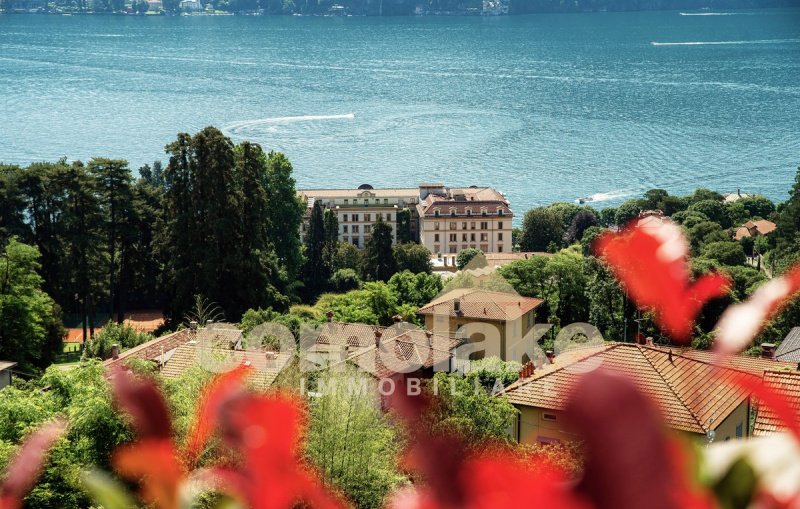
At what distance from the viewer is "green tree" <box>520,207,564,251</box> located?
5831cm

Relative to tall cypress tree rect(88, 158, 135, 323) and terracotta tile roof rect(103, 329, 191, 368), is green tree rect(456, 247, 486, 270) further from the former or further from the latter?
terracotta tile roof rect(103, 329, 191, 368)

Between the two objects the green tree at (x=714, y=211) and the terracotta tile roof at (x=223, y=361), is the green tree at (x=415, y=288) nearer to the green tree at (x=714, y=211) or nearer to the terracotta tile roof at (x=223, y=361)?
the terracotta tile roof at (x=223, y=361)

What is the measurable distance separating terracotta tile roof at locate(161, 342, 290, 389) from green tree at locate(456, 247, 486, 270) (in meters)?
33.0

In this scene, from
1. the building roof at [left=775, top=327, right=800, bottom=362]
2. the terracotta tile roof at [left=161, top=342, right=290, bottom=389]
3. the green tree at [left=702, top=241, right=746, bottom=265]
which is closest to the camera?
the terracotta tile roof at [left=161, top=342, right=290, bottom=389]

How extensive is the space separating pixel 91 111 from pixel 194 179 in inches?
2366

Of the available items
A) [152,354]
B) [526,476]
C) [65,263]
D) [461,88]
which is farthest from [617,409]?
[461,88]

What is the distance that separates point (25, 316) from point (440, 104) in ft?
226

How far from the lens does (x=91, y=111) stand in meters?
86.2

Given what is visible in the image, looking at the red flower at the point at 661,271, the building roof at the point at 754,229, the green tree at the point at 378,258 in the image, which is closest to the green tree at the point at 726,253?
the building roof at the point at 754,229

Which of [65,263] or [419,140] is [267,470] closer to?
[65,263]

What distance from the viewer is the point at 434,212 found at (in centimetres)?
5884

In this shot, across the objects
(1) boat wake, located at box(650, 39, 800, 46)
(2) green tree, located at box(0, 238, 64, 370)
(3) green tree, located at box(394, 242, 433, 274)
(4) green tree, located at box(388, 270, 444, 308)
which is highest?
(1) boat wake, located at box(650, 39, 800, 46)

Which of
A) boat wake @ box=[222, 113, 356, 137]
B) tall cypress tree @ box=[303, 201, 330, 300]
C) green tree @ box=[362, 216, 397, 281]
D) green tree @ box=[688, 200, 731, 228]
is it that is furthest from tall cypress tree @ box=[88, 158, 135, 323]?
boat wake @ box=[222, 113, 356, 137]

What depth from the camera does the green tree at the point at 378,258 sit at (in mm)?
47312
